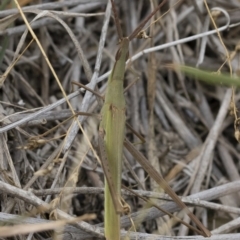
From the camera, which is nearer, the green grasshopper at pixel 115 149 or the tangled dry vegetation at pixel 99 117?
the green grasshopper at pixel 115 149

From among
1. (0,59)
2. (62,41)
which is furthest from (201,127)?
(0,59)

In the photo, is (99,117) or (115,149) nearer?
(115,149)

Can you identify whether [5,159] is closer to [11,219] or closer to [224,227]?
[11,219]

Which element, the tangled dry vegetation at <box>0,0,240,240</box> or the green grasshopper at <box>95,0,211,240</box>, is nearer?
the green grasshopper at <box>95,0,211,240</box>
